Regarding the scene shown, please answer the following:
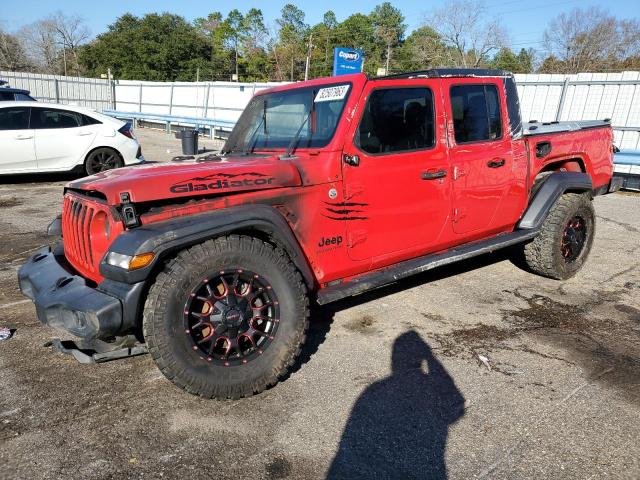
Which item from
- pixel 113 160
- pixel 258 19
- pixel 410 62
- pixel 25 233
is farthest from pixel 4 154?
pixel 258 19

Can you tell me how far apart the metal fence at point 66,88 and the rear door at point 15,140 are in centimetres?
2031

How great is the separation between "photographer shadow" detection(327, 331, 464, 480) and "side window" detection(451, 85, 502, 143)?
6.19 ft

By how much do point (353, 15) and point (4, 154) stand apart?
278ft

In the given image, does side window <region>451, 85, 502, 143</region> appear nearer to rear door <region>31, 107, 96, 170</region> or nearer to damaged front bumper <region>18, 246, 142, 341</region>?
damaged front bumper <region>18, 246, 142, 341</region>

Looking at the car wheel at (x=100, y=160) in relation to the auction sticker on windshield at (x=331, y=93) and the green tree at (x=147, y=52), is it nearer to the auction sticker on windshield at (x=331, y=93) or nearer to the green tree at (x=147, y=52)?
Result: the auction sticker on windshield at (x=331, y=93)

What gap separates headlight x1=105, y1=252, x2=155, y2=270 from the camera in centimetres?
253

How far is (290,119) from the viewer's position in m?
3.81

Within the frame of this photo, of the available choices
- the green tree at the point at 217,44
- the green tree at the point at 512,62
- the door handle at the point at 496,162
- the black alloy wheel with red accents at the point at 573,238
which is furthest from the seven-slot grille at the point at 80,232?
the green tree at the point at 217,44

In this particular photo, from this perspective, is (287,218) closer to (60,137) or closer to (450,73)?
(450,73)

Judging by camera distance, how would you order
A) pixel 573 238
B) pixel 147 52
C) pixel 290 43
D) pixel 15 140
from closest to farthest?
1. pixel 573 238
2. pixel 15 140
3. pixel 147 52
4. pixel 290 43

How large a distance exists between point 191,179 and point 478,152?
8.05 ft

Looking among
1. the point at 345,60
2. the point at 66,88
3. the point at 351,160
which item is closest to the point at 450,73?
the point at 351,160

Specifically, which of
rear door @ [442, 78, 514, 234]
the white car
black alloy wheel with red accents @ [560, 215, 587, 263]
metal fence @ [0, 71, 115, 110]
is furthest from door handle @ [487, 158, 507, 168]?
metal fence @ [0, 71, 115, 110]

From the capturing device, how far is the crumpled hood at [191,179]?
8.99ft
